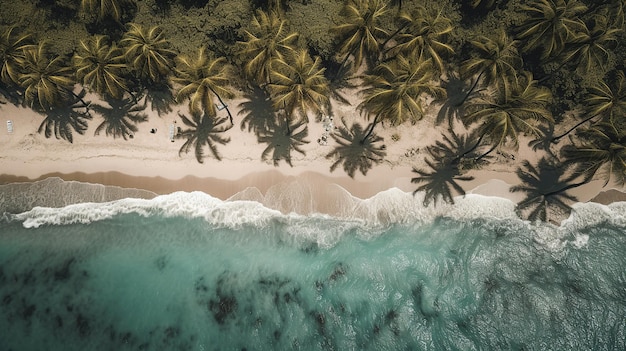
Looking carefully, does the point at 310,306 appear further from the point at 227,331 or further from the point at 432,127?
the point at 432,127

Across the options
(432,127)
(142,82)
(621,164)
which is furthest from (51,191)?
(621,164)

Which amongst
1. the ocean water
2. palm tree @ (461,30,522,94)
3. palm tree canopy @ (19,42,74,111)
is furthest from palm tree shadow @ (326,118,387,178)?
palm tree canopy @ (19,42,74,111)

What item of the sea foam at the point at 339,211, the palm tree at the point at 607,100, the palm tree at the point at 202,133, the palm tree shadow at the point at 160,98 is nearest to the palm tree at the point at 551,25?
the palm tree at the point at 607,100

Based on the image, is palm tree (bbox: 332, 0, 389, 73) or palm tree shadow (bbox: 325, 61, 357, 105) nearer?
palm tree (bbox: 332, 0, 389, 73)

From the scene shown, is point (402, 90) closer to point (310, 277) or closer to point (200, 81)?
point (200, 81)

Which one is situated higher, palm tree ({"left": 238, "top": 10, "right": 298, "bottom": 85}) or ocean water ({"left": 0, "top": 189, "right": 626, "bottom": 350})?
palm tree ({"left": 238, "top": 10, "right": 298, "bottom": 85})

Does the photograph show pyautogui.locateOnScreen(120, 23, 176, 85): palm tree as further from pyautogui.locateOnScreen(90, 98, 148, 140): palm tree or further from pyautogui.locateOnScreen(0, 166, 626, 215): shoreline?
pyautogui.locateOnScreen(0, 166, 626, 215): shoreline
